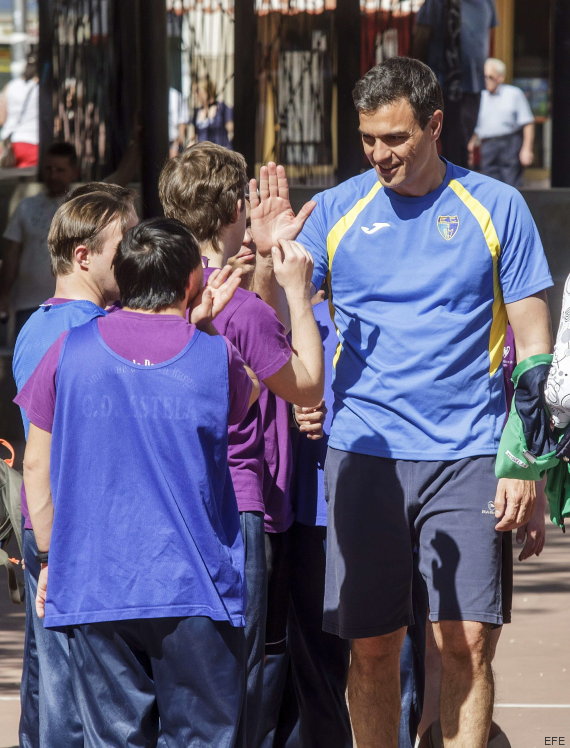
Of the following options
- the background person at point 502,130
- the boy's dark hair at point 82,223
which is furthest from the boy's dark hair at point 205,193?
the background person at point 502,130

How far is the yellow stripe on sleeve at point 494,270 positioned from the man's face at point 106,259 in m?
0.95

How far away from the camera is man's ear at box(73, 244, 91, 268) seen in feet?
13.0

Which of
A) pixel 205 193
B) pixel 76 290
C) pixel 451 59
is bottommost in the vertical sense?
pixel 76 290

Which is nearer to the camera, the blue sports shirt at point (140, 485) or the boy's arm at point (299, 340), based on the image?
the blue sports shirt at point (140, 485)

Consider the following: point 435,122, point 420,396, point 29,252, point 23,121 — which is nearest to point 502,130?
point 23,121

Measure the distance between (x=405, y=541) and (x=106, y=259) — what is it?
1.16m

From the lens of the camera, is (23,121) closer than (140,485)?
No

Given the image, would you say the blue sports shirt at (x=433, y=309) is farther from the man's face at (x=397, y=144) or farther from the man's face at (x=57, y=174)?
the man's face at (x=57, y=174)

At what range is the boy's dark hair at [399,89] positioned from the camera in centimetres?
418

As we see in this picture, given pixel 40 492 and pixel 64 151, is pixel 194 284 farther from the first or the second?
pixel 64 151

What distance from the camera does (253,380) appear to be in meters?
3.49

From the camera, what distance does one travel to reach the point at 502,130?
15.2 meters

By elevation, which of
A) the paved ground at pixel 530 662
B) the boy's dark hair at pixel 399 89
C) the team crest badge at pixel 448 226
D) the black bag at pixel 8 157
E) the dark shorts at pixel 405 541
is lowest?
the paved ground at pixel 530 662

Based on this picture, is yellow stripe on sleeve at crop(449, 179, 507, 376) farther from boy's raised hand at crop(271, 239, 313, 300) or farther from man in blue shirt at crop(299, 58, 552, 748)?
boy's raised hand at crop(271, 239, 313, 300)
